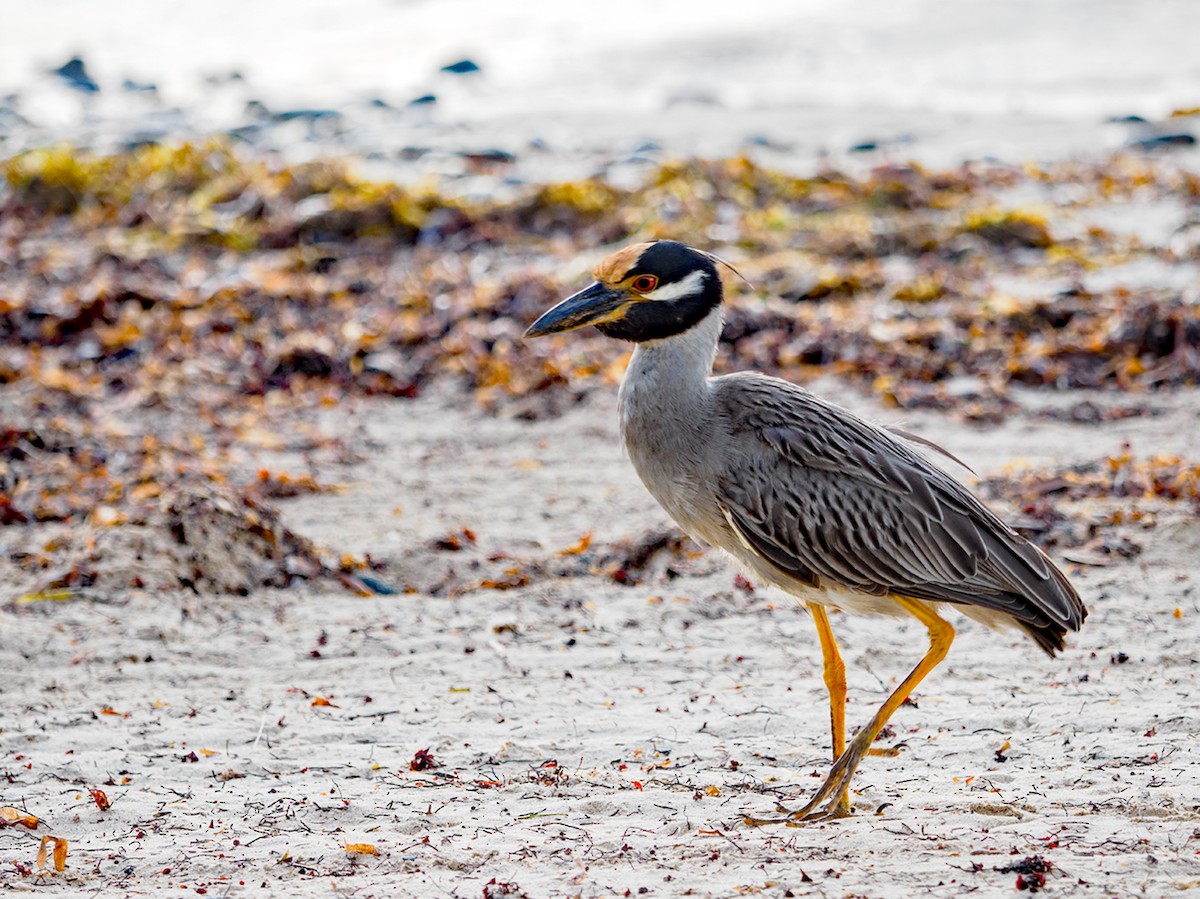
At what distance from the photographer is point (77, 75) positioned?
2656 centimetres

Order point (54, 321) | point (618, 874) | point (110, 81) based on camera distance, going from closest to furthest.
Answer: point (618, 874) → point (54, 321) → point (110, 81)

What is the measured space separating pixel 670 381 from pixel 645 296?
0.31 m

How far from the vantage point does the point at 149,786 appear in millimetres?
4824

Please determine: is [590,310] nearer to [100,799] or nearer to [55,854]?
[100,799]

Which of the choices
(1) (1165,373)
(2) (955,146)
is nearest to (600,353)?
(1) (1165,373)

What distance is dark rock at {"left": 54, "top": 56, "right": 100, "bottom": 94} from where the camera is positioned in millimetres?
26000

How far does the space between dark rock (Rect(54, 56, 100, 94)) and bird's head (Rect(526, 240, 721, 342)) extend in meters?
23.3

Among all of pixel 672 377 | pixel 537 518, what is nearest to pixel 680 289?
pixel 672 377

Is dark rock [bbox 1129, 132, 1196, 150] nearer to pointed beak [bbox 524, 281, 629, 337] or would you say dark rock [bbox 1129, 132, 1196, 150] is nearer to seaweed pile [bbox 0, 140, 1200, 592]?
seaweed pile [bbox 0, 140, 1200, 592]

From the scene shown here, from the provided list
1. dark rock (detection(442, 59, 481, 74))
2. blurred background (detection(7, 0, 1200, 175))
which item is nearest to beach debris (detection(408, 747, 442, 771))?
blurred background (detection(7, 0, 1200, 175))

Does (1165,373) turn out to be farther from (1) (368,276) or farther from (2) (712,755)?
(1) (368,276)

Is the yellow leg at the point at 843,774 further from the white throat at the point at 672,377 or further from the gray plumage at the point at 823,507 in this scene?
the white throat at the point at 672,377

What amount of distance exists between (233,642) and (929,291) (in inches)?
260

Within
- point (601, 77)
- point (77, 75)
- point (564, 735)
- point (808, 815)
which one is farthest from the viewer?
point (77, 75)
